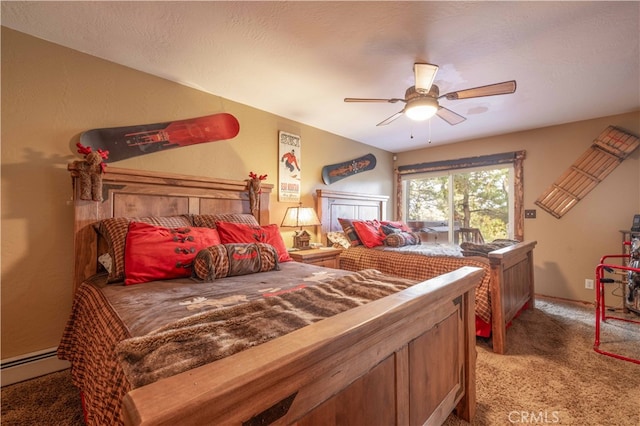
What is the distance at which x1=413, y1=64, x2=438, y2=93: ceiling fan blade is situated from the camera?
184cm

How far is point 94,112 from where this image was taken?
6.84 ft

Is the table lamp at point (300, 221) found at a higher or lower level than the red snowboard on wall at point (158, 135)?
lower

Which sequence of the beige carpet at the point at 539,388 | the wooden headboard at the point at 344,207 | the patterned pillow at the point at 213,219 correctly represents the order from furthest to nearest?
the wooden headboard at the point at 344,207 < the patterned pillow at the point at 213,219 < the beige carpet at the point at 539,388

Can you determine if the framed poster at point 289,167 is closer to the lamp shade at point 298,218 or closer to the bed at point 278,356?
the lamp shade at point 298,218

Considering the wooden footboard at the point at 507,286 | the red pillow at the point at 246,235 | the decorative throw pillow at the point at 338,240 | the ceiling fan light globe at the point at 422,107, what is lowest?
the wooden footboard at the point at 507,286

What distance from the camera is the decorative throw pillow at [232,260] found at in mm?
1697

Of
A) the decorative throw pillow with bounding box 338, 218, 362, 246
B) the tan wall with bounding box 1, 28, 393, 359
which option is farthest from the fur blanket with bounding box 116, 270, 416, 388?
the decorative throw pillow with bounding box 338, 218, 362, 246

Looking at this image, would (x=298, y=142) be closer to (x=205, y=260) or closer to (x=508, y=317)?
(x=205, y=260)

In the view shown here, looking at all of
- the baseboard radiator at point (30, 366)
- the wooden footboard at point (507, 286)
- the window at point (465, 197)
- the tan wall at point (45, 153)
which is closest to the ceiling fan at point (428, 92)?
the wooden footboard at point (507, 286)

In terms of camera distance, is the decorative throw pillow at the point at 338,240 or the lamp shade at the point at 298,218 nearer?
the lamp shade at the point at 298,218

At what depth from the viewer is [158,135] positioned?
236cm

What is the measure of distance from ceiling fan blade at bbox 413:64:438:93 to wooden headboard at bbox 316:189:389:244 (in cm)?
187

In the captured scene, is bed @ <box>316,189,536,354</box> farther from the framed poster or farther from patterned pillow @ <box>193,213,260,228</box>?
patterned pillow @ <box>193,213,260,228</box>

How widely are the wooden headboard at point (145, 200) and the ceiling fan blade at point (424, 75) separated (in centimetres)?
174
